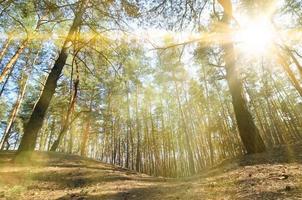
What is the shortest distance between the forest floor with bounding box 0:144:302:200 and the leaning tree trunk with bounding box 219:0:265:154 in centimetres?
47

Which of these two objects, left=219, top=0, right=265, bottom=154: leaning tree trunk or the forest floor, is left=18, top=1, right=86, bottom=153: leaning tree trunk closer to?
the forest floor

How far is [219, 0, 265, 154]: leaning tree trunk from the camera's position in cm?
684

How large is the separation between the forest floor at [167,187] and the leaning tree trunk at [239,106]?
47 centimetres

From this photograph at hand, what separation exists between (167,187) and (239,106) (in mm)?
3621

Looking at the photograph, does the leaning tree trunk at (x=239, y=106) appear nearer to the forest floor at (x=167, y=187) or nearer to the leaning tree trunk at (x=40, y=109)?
the forest floor at (x=167, y=187)

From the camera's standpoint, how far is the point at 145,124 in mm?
27234

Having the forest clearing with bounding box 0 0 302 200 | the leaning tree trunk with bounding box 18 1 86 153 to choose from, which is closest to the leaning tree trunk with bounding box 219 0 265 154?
→ the forest clearing with bounding box 0 0 302 200

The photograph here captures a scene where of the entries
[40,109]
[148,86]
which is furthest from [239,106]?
[148,86]

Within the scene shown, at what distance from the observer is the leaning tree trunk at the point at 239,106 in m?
6.84

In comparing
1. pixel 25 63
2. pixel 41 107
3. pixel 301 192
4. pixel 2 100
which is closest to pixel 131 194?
pixel 301 192

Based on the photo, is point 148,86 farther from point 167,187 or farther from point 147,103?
point 167,187

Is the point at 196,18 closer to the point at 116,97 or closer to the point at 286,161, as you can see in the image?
the point at 286,161

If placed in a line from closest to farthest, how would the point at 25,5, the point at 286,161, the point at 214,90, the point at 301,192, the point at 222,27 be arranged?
the point at 301,192 → the point at 286,161 → the point at 25,5 → the point at 222,27 → the point at 214,90

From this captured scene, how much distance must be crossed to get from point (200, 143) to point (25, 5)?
21853 millimetres
